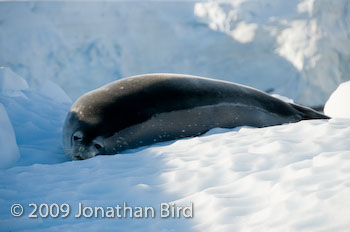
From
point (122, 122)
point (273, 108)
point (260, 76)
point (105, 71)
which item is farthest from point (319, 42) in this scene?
point (122, 122)

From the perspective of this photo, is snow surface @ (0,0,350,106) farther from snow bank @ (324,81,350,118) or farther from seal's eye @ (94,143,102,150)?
seal's eye @ (94,143,102,150)

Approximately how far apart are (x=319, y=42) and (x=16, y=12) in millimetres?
6467

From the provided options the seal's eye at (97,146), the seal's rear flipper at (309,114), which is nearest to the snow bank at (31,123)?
the seal's eye at (97,146)

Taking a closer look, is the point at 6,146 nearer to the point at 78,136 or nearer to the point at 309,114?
the point at 78,136

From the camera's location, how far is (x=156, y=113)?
2.57m

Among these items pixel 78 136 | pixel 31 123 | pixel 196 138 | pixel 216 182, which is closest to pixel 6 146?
pixel 78 136

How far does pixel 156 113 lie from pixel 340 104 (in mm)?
1583

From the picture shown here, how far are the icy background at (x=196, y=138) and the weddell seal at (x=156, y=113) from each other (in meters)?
0.18

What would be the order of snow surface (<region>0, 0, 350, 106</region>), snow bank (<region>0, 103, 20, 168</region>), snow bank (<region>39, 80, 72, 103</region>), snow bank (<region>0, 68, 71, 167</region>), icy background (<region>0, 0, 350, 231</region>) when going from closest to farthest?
icy background (<region>0, 0, 350, 231</region>) < snow bank (<region>0, 103, 20, 168</region>) < snow bank (<region>0, 68, 71, 167</region>) < snow bank (<region>39, 80, 72, 103</region>) < snow surface (<region>0, 0, 350, 106</region>)

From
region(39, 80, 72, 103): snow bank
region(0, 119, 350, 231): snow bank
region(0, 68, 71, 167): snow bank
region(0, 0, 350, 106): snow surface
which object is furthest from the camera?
region(0, 0, 350, 106): snow surface

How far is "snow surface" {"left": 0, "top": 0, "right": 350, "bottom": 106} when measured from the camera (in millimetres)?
8203

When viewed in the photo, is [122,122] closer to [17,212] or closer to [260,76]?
[17,212]

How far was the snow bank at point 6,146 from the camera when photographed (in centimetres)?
233

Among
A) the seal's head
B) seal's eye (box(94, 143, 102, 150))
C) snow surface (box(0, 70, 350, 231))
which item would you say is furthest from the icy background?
seal's eye (box(94, 143, 102, 150))
